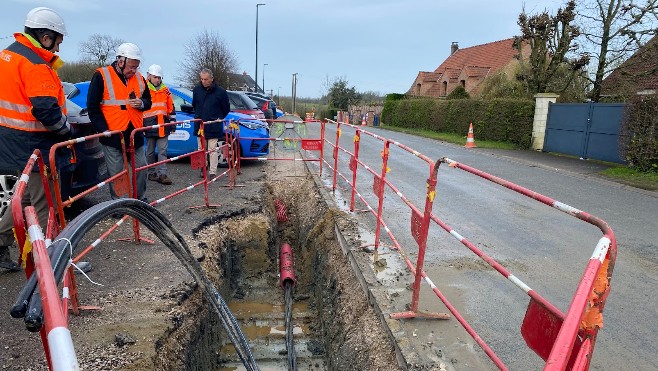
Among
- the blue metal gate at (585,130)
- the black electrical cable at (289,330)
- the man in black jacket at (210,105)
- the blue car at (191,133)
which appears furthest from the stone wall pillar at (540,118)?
the black electrical cable at (289,330)

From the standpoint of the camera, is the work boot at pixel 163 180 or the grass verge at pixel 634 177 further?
the grass verge at pixel 634 177

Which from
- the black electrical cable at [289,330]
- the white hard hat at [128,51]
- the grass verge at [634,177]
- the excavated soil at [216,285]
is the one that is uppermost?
the white hard hat at [128,51]

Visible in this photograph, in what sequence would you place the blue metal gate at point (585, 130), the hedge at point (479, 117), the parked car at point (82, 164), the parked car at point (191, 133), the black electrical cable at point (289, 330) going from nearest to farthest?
the black electrical cable at point (289, 330)
the parked car at point (82, 164)
the parked car at point (191, 133)
the blue metal gate at point (585, 130)
the hedge at point (479, 117)

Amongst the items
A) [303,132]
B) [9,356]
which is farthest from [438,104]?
[9,356]

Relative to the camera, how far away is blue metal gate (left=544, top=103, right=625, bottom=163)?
43.9 feet

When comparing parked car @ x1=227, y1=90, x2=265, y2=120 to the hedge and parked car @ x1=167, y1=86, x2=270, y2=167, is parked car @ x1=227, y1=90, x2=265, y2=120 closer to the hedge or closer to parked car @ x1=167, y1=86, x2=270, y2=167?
parked car @ x1=167, y1=86, x2=270, y2=167

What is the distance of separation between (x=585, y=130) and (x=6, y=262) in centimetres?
1531

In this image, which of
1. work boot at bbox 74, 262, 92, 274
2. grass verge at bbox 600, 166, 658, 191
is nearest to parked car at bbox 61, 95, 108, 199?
work boot at bbox 74, 262, 92, 274

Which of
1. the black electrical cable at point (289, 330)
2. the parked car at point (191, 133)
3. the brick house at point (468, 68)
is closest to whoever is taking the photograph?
the black electrical cable at point (289, 330)

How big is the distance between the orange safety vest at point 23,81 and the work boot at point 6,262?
3.59ft

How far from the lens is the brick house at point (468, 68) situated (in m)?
36.8

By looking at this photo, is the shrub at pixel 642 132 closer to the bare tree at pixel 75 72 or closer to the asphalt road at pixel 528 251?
the asphalt road at pixel 528 251

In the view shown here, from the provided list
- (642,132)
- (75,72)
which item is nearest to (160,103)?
(642,132)

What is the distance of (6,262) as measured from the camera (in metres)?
4.07
